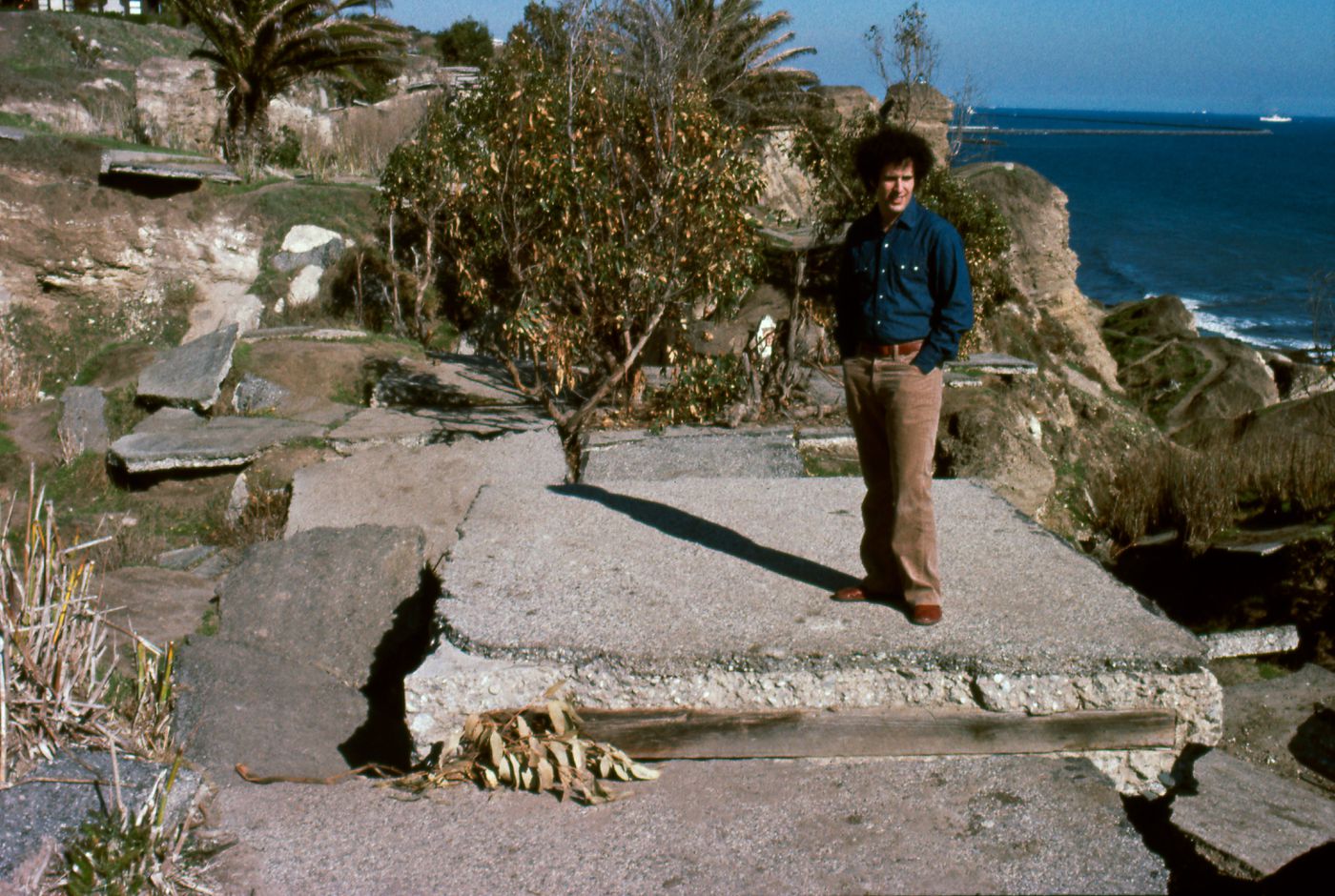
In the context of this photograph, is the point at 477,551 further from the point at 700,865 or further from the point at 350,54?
the point at 350,54

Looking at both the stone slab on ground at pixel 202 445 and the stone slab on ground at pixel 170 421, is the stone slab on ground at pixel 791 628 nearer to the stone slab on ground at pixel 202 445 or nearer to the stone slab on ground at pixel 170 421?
the stone slab on ground at pixel 202 445

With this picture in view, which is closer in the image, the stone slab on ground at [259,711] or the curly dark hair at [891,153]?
the curly dark hair at [891,153]

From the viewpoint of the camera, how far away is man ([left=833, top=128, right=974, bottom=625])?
4371 mm

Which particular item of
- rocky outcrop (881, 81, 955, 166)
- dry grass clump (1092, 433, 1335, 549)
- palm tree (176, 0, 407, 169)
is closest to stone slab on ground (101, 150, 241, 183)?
palm tree (176, 0, 407, 169)

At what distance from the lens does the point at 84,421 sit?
8867 millimetres

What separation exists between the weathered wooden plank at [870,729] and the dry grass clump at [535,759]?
0.40 feet

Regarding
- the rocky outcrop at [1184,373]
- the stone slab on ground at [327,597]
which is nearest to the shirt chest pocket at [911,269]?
the stone slab on ground at [327,597]

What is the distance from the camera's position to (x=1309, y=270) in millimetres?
48812

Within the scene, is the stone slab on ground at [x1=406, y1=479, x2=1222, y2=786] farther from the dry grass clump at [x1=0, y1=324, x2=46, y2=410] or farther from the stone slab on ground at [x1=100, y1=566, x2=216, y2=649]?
the dry grass clump at [x1=0, y1=324, x2=46, y2=410]

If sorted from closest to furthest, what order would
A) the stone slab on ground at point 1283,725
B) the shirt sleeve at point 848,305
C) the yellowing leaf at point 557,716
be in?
1. the yellowing leaf at point 557,716
2. the shirt sleeve at point 848,305
3. the stone slab on ground at point 1283,725

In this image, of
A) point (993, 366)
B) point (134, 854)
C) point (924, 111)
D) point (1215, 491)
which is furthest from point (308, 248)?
point (134, 854)

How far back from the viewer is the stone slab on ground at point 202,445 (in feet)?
26.1

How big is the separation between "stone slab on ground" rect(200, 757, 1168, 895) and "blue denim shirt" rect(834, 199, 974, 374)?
1.55 meters

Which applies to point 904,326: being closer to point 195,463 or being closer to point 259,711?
point 259,711
